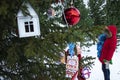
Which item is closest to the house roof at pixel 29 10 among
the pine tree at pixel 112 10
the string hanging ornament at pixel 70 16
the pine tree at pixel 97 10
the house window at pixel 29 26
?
the house window at pixel 29 26

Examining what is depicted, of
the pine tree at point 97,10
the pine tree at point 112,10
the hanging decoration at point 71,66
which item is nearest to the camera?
the hanging decoration at point 71,66

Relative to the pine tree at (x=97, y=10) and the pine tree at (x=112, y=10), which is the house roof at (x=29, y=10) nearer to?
the pine tree at (x=112, y=10)

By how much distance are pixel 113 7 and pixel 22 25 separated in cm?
1131

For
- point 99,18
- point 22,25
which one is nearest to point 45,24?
point 22,25

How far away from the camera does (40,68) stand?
432 cm

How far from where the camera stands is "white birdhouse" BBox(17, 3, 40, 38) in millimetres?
3643

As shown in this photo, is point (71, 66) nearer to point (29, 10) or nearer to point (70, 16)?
point (70, 16)

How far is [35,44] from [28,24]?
0.24 m

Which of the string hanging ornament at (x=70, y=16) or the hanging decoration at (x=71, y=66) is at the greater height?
the string hanging ornament at (x=70, y=16)

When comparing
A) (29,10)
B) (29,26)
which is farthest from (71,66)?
(29,10)

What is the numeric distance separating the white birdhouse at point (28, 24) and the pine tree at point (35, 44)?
5cm

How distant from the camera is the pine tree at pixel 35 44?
3580 millimetres

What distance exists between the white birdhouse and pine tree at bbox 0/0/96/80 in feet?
0.17

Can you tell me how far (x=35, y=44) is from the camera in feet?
12.0
